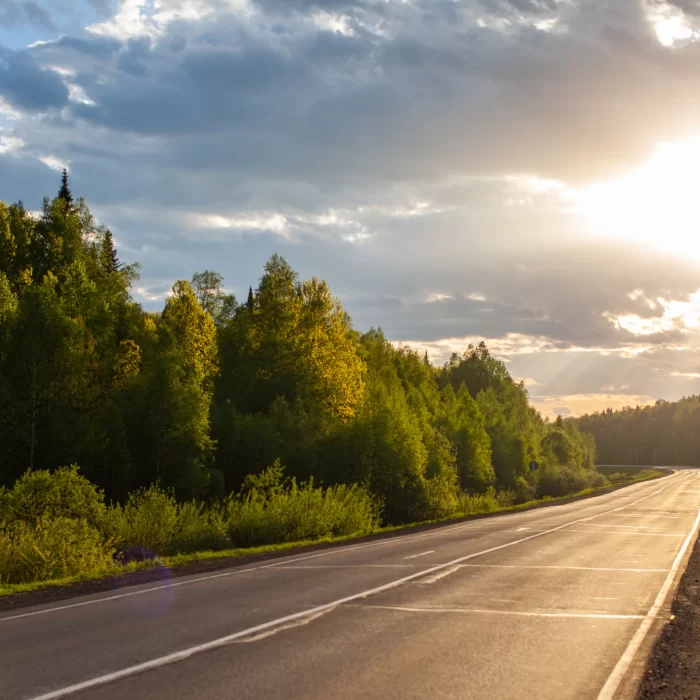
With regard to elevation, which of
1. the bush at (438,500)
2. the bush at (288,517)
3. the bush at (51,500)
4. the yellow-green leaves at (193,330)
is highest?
the yellow-green leaves at (193,330)

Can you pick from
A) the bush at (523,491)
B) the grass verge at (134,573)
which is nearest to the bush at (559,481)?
the bush at (523,491)

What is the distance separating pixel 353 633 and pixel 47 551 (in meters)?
9.46

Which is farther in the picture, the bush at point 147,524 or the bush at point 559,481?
the bush at point 559,481

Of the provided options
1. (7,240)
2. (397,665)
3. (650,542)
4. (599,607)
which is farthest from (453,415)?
(397,665)

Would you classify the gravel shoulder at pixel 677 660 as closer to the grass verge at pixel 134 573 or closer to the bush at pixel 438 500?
the grass verge at pixel 134 573

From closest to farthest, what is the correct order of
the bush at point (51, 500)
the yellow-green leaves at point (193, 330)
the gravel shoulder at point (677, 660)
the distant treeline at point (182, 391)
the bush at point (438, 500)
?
the gravel shoulder at point (677, 660), the bush at point (51, 500), the distant treeline at point (182, 391), the bush at point (438, 500), the yellow-green leaves at point (193, 330)

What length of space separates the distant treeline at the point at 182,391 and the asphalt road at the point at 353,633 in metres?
24.6

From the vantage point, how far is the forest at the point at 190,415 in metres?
26.5

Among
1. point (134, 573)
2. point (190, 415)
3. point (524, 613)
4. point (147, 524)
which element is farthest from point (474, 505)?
point (524, 613)

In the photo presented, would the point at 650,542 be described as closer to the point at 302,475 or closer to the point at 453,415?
the point at 302,475

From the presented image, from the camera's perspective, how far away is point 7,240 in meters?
49.0

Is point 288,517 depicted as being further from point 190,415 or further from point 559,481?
point 559,481

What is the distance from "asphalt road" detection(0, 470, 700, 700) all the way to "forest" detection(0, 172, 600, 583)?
8.95 m

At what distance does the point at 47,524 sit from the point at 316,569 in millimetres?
6406
